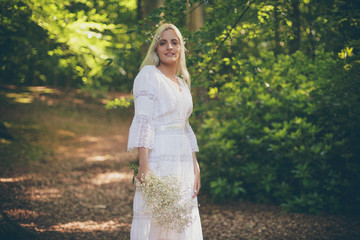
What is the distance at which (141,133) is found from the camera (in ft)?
6.97

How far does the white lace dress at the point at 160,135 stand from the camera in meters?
2.16

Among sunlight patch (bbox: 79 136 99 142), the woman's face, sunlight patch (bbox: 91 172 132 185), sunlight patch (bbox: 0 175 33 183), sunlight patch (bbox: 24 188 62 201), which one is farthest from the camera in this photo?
sunlight patch (bbox: 79 136 99 142)

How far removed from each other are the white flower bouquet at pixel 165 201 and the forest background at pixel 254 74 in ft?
4.76

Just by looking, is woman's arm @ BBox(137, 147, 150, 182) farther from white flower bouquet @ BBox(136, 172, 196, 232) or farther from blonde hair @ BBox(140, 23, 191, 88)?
blonde hair @ BBox(140, 23, 191, 88)

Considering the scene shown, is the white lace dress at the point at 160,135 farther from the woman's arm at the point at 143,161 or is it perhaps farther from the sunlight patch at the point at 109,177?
the sunlight patch at the point at 109,177

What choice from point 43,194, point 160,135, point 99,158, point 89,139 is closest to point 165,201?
point 160,135

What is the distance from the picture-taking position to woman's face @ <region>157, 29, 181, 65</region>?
7.93 feet

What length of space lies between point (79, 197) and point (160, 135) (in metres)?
3.79

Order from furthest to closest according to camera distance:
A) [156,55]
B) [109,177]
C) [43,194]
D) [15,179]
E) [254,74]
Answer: [109,177]
[15,179]
[43,194]
[254,74]
[156,55]

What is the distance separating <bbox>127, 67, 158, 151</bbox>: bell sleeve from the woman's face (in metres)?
0.25

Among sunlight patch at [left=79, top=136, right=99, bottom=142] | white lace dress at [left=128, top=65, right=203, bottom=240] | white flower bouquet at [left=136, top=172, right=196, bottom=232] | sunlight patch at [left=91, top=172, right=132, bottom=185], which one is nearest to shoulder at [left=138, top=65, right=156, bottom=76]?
white lace dress at [left=128, top=65, right=203, bottom=240]

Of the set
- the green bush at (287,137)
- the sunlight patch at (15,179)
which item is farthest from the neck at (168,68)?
the sunlight patch at (15,179)

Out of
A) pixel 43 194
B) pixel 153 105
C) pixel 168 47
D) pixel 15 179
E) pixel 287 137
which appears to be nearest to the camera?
pixel 153 105

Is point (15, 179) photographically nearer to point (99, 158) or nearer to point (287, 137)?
point (99, 158)
